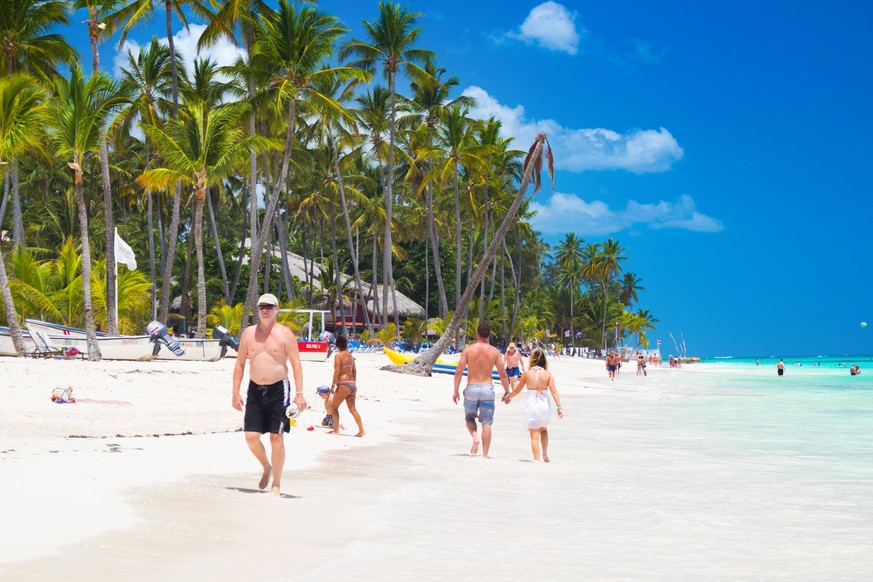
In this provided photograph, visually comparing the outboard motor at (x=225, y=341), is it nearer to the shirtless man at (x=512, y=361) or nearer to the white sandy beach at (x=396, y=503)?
the shirtless man at (x=512, y=361)

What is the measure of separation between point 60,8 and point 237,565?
26.8 metres

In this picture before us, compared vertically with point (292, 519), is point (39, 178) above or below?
above

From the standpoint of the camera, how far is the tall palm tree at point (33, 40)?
25.2 m

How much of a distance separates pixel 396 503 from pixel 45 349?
58.8 feet

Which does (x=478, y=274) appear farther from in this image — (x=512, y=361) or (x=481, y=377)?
(x=481, y=377)

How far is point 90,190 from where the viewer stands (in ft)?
151

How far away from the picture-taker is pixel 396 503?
724 cm

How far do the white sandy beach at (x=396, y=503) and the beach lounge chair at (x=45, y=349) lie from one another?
8.28m

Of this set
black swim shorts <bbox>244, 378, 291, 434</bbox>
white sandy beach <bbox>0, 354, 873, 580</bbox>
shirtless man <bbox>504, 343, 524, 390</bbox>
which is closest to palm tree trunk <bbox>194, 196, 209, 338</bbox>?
shirtless man <bbox>504, 343, 524, 390</bbox>

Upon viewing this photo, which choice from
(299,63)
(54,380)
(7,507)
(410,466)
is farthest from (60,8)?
(7,507)

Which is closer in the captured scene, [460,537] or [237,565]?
[237,565]

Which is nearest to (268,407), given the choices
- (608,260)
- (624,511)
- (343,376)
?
(624,511)

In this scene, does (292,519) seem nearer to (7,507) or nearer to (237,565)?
(237,565)

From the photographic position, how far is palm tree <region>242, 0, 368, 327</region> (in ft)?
93.9
